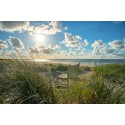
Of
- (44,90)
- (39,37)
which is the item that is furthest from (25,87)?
(39,37)

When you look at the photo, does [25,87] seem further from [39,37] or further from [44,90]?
[39,37]

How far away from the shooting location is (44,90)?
2.96 metres

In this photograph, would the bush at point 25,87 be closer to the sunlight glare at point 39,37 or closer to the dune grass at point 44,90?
the dune grass at point 44,90

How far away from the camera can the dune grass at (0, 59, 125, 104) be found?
2.91 metres

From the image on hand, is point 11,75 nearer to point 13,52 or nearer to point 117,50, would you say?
point 13,52

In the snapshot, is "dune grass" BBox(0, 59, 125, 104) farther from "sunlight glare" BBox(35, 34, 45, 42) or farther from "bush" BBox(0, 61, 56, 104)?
"sunlight glare" BBox(35, 34, 45, 42)

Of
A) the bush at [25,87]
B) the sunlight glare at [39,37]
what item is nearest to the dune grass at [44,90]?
the bush at [25,87]

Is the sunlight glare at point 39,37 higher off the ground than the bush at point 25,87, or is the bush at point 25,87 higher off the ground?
the sunlight glare at point 39,37

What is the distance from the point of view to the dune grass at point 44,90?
2.91 meters

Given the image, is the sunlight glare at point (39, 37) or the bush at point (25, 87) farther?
the sunlight glare at point (39, 37)
